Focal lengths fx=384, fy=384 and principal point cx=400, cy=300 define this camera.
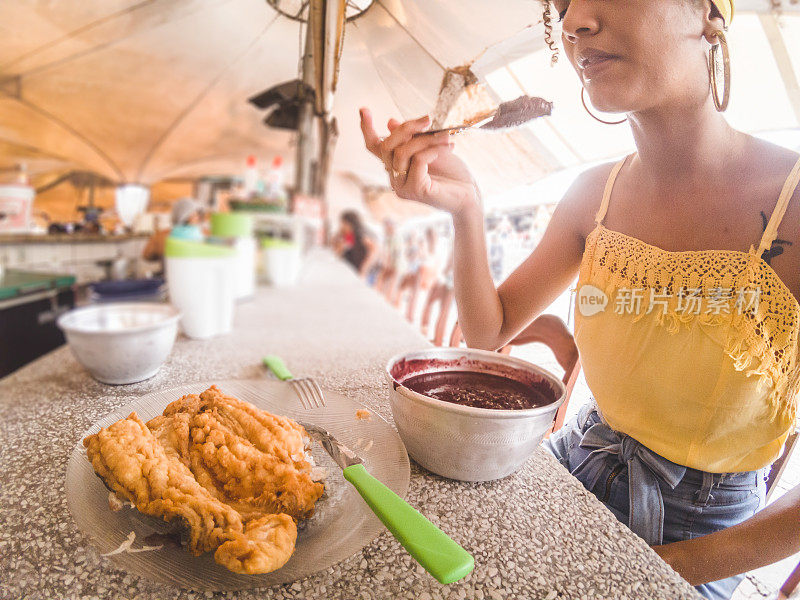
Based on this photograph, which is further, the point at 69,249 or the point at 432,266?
the point at 432,266

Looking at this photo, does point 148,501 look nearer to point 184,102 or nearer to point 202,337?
point 202,337

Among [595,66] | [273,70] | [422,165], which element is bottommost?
[422,165]

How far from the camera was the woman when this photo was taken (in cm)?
66

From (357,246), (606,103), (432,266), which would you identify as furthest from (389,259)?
(606,103)

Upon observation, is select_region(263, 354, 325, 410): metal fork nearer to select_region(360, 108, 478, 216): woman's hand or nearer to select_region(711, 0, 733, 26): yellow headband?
select_region(360, 108, 478, 216): woman's hand

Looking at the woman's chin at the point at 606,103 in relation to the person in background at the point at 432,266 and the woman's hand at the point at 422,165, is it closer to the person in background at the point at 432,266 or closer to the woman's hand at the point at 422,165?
the woman's hand at the point at 422,165

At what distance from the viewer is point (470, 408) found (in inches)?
21.4

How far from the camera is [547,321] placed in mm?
1249

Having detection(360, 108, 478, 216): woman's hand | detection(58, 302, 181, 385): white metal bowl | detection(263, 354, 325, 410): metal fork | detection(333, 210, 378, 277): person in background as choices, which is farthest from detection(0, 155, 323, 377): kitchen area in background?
detection(333, 210, 378, 277): person in background

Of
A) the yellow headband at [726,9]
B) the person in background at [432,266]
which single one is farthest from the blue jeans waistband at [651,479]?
the person in background at [432,266]

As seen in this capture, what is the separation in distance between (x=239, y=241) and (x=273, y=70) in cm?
122

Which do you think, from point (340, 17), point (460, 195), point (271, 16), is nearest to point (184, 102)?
point (271, 16)

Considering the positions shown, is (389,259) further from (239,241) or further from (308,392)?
(308,392)

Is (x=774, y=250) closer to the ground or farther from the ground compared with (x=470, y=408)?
farther from the ground
